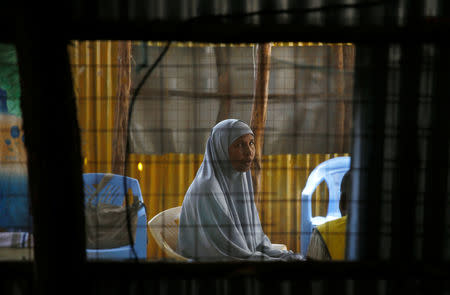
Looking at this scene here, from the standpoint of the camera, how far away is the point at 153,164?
109 inches

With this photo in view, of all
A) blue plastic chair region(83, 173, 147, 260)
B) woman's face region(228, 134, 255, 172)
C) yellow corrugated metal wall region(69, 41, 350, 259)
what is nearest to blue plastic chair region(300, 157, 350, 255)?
yellow corrugated metal wall region(69, 41, 350, 259)

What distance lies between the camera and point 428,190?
4.47 ft

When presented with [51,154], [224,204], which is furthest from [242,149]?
[51,154]

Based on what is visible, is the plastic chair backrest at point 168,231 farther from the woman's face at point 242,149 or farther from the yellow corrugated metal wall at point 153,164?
the woman's face at point 242,149

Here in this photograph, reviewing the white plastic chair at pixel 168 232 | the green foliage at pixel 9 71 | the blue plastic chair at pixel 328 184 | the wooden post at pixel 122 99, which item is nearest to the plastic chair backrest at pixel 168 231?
the white plastic chair at pixel 168 232

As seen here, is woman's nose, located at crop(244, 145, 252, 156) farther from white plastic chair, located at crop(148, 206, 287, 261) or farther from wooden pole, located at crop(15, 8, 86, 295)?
wooden pole, located at crop(15, 8, 86, 295)

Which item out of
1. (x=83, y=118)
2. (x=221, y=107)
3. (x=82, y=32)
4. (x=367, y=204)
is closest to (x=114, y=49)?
(x=221, y=107)

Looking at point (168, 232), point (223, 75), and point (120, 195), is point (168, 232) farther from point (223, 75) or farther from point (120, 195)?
point (223, 75)

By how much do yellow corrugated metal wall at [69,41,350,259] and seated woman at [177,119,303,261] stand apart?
129 mm

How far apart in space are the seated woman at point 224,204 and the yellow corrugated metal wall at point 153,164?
13 cm

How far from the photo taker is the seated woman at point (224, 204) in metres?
2.63

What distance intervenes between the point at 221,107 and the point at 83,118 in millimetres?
1411

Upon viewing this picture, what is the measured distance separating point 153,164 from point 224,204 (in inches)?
23.5

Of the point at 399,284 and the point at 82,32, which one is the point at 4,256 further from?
the point at 399,284
